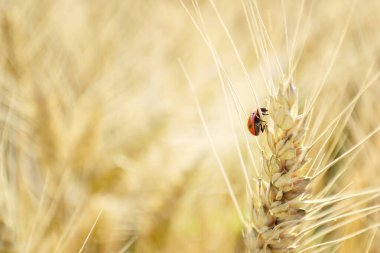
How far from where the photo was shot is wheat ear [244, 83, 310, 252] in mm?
447

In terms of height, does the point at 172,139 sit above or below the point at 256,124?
above

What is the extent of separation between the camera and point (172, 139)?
1.07 meters

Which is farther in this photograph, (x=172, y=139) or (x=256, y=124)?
(x=172, y=139)

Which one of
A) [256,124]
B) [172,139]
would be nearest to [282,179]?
[256,124]

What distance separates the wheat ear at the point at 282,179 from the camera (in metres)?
0.45

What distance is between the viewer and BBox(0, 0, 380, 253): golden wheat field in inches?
19.1

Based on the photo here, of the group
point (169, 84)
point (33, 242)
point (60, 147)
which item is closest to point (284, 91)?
point (33, 242)

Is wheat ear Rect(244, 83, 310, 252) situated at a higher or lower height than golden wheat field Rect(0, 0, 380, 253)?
lower

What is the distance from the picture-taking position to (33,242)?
0.62 m

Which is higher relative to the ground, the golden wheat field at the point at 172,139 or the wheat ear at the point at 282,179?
the golden wheat field at the point at 172,139

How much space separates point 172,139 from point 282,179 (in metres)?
0.63

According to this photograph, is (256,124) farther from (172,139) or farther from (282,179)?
(172,139)

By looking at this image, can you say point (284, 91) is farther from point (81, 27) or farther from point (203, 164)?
point (81, 27)

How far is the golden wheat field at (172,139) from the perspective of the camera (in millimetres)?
485
